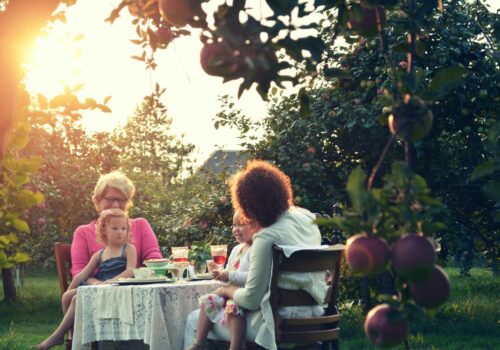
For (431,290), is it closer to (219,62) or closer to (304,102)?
(219,62)

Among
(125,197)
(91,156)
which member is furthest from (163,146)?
(125,197)

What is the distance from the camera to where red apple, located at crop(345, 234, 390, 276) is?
120 centimetres

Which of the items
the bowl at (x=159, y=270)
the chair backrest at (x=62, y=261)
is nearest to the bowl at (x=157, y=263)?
the bowl at (x=159, y=270)

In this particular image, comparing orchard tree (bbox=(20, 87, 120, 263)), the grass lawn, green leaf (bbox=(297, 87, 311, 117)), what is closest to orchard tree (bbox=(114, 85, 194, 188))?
orchard tree (bbox=(20, 87, 120, 263))

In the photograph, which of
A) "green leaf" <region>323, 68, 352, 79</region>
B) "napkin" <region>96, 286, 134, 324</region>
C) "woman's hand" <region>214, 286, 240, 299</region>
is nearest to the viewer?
"green leaf" <region>323, 68, 352, 79</region>

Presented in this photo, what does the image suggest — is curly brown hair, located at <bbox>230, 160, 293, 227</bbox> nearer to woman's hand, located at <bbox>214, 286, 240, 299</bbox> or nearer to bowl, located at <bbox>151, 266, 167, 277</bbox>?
woman's hand, located at <bbox>214, 286, 240, 299</bbox>

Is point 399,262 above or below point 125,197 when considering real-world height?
below

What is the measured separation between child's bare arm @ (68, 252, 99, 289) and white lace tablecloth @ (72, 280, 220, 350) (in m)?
0.49

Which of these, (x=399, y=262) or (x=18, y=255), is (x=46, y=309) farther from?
(x=399, y=262)

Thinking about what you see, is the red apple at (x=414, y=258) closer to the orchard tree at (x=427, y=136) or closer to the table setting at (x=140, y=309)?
the table setting at (x=140, y=309)

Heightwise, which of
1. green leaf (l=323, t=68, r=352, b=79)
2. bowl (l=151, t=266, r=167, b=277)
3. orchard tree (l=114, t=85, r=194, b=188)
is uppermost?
orchard tree (l=114, t=85, r=194, b=188)

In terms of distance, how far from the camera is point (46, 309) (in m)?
13.0

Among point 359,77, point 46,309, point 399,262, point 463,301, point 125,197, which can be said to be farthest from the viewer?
point 46,309

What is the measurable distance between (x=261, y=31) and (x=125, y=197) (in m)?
4.89
